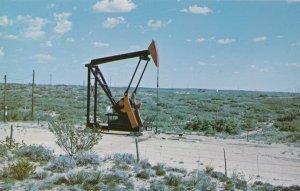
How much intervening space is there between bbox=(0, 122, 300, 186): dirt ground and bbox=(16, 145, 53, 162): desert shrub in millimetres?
1461

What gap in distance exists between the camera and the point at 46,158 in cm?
1120

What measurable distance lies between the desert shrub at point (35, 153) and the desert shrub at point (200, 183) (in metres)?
4.02

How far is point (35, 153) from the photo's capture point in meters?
11.5

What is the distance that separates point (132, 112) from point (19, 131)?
17.2ft

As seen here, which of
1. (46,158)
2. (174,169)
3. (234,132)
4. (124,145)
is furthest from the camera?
(234,132)

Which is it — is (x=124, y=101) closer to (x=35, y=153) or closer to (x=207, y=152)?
(x=207, y=152)

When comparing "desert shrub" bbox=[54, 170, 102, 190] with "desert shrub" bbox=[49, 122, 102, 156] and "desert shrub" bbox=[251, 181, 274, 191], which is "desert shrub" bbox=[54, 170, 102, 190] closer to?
"desert shrub" bbox=[49, 122, 102, 156]

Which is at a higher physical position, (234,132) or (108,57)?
(108,57)

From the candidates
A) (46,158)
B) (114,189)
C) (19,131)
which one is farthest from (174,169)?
(19,131)

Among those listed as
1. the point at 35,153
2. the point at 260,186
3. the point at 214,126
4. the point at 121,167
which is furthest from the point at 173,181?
the point at 214,126

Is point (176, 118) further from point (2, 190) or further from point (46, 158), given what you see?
point (2, 190)

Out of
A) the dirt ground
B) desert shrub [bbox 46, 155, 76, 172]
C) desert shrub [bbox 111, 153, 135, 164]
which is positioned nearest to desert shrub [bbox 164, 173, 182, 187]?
the dirt ground

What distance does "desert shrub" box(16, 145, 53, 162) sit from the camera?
36.7 feet

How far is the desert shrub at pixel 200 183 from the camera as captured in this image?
8625 mm
